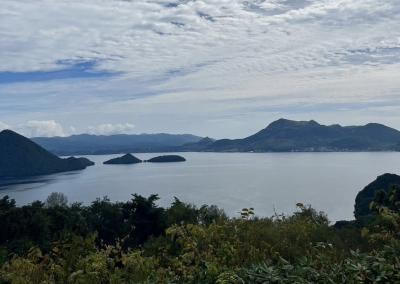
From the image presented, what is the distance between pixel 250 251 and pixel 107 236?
24933mm

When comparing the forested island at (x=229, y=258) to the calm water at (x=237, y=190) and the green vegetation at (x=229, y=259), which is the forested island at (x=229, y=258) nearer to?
the green vegetation at (x=229, y=259)

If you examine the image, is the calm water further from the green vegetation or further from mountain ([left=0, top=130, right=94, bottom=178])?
the green vegetation

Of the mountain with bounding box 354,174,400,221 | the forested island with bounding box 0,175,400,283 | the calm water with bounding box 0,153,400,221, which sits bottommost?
the calm water with bounding box 0,153,400,221

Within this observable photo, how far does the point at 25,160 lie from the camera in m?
133

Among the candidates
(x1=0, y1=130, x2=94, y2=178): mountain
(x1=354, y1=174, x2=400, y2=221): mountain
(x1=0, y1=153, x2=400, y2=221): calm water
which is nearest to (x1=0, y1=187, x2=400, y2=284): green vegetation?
(x1=354, y1=174, x2=400, y2=221): mountain

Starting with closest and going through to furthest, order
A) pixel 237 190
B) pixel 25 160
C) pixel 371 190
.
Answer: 1. pixel 371 190
2. pixel 237 190
3. pixel 25 160

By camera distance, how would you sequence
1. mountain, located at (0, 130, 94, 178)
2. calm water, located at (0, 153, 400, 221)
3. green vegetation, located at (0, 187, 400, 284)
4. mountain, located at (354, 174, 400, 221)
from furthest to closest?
1. mountain, located at (0, 130, 94, 178)
2. calm water, located at (0, 153, 400, 221)
3. mountain, located at (354, 174, 400, 221)
4. green vegetation, located at (0, 187, 400, 284)

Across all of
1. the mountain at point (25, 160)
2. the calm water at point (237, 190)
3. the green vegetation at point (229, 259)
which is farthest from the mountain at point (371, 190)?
the mountain at point (25, 160)

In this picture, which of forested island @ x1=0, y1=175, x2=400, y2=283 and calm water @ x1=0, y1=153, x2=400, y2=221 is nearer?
forested island @ x1=0, y1=175, x2=400, y2=283

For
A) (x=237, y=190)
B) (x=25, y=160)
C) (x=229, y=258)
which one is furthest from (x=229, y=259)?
(x=25, y=160)

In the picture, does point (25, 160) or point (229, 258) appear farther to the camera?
point (25, 160)

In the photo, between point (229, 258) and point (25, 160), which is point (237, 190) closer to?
point (229, 258)

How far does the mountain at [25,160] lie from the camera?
127 meters

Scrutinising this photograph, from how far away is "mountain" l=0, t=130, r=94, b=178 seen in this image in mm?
126562
